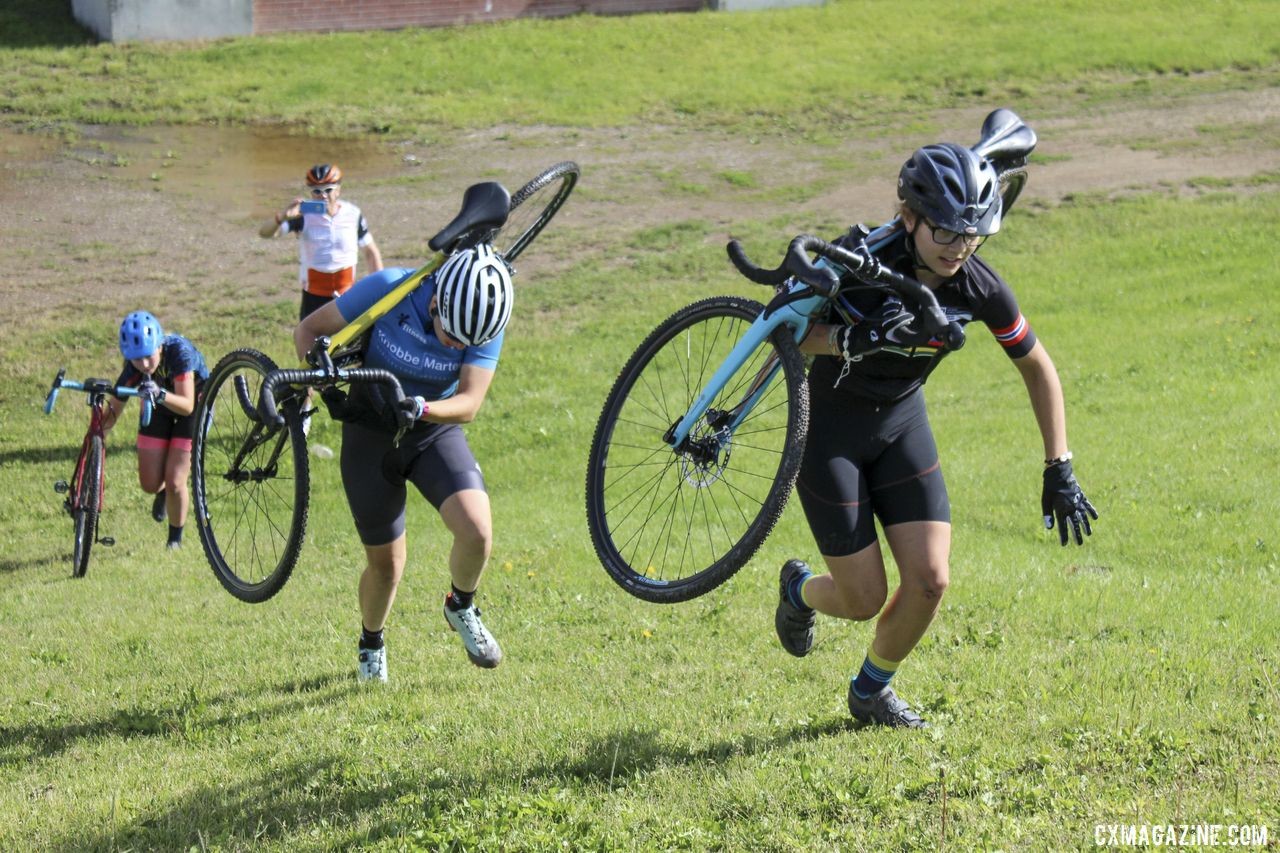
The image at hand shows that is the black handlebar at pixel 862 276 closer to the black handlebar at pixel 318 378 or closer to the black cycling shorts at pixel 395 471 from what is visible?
the black handlebar at pixel 318 378

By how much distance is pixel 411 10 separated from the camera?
3192 centimetres

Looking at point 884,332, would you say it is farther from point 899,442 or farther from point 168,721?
point 168,721

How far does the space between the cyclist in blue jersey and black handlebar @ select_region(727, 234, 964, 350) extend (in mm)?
1689

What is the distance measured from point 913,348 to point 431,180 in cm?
1792

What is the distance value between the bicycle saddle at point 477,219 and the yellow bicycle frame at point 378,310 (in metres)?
0.11

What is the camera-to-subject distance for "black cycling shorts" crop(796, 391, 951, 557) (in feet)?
20.4

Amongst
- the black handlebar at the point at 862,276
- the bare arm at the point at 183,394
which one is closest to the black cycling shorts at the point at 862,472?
the black handlebar at the point at 862,276

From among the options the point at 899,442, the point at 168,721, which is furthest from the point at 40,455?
the point at 899,442

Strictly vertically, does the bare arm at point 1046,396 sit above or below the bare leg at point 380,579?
above

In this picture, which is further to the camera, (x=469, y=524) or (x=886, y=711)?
(x=469, y=524)

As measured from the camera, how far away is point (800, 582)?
23.0 ft

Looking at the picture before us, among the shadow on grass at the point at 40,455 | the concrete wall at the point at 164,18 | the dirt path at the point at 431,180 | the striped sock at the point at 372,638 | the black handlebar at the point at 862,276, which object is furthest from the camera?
the concrete wall at the point at 164,18

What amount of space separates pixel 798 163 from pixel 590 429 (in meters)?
11.0

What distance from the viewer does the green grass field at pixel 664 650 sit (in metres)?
5.97
